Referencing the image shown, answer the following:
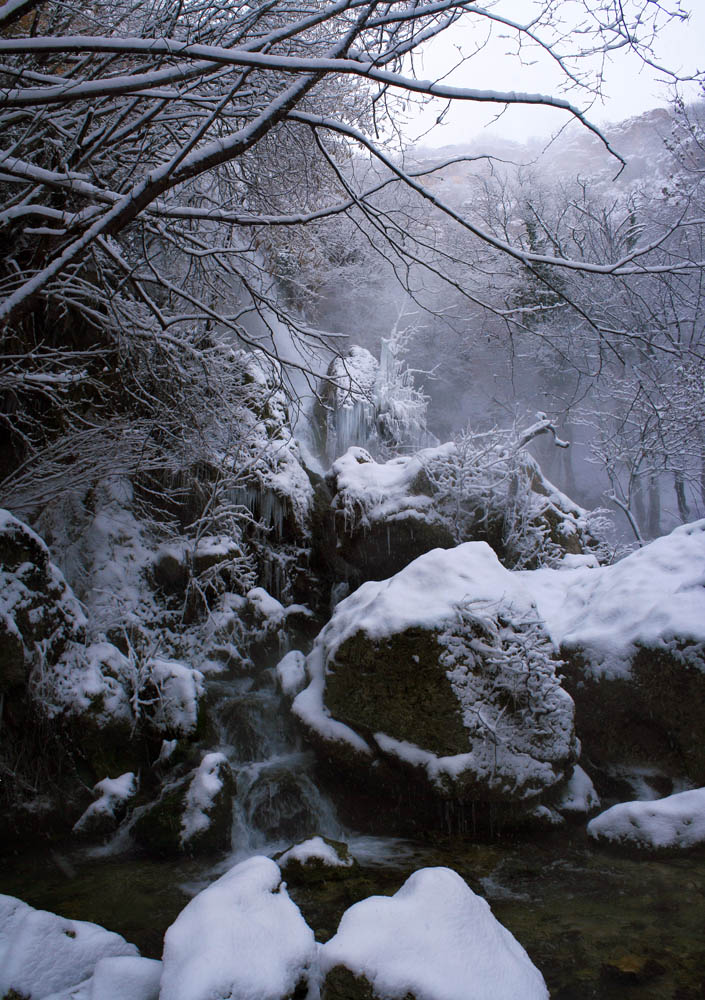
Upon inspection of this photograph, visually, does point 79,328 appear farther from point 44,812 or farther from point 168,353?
point 44,812

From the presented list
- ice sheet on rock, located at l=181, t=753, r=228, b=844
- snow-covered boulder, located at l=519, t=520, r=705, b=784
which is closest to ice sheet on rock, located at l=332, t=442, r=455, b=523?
snow-covered boulder, located at l=519, t=520, r=705, b=784

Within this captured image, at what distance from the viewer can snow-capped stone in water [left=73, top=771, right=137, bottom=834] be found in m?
4.91

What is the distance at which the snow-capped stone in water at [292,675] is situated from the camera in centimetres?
648

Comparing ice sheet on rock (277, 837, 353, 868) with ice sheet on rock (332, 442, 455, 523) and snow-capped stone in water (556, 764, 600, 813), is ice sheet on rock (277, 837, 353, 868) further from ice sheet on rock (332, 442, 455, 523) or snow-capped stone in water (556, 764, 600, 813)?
ice sheet on rock (332, 442, 455, 523)

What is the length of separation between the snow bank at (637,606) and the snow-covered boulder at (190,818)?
131 inches

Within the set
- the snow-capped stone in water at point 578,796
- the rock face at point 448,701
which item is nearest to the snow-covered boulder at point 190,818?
the rock face at point 448,701

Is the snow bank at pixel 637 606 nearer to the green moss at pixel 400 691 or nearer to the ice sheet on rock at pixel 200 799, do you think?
the green moss at pixel 400 691

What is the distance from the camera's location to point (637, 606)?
5.53m

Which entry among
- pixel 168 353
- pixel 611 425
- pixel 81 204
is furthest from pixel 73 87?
pixel 611 425

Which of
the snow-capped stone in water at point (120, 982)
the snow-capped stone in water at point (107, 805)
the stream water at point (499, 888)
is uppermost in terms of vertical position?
the snow-capped stone in water at point (107, 805)

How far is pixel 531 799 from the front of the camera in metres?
4.91

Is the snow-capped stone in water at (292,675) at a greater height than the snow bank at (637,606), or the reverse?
the snow bank at (637,606)

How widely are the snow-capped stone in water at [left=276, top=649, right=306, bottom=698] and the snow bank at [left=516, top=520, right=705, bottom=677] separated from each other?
2614mm

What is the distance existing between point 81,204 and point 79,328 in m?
3.21
